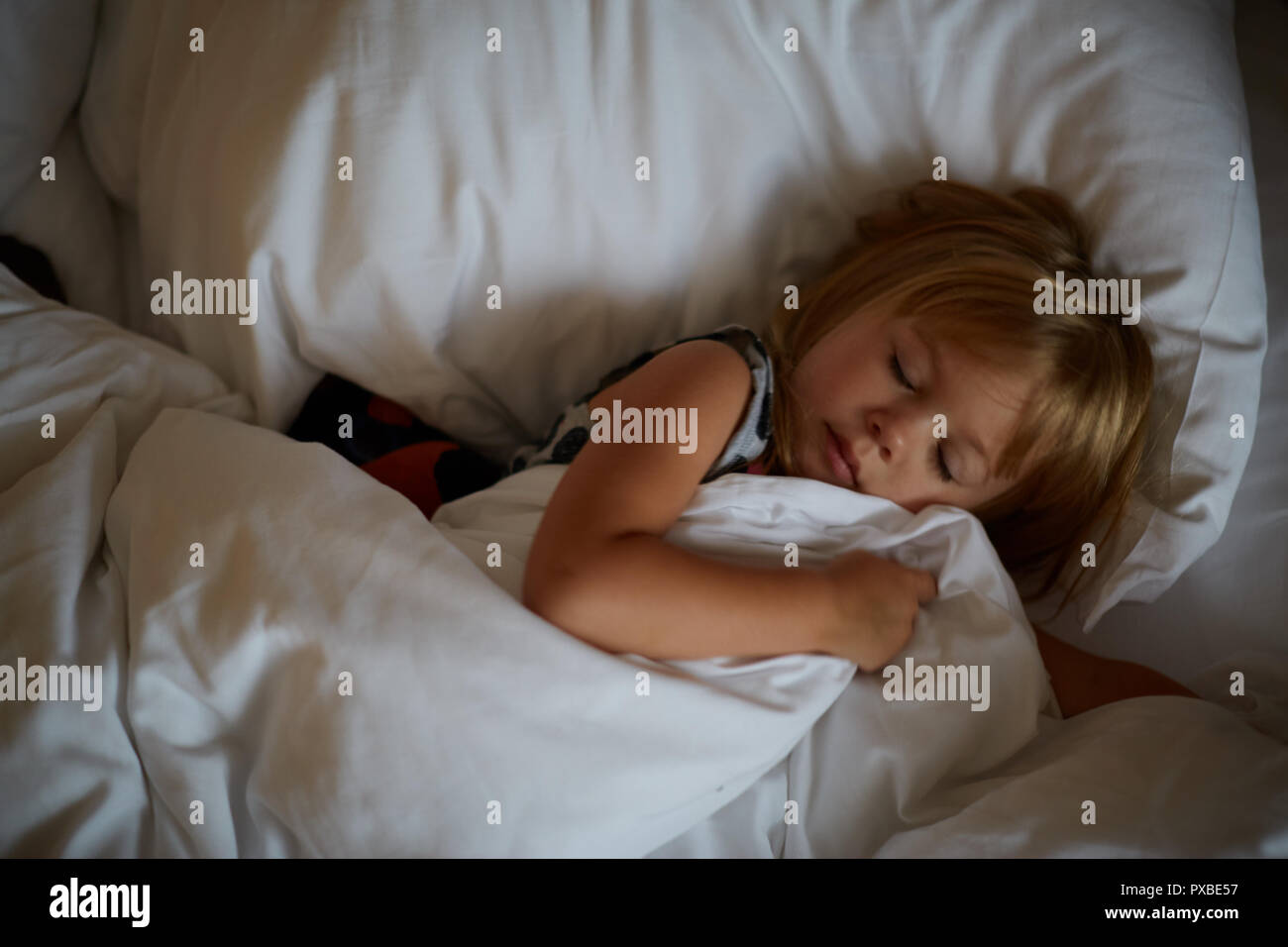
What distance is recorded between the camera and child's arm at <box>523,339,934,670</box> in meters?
0.76

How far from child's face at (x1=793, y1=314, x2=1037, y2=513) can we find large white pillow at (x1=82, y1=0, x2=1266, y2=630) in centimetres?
17

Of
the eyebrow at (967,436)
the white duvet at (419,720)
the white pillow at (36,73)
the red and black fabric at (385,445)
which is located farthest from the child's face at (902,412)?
the white pillow at (36,73)

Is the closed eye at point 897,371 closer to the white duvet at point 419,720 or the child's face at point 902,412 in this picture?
the child's face at point 902,412

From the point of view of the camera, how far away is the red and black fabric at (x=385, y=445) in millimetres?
1012

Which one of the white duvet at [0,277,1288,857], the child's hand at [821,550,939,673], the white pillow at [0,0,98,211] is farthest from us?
the white pillow at [0,0,98,211]

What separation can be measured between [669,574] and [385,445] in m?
0.43

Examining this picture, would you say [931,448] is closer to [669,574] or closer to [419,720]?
[669,574]

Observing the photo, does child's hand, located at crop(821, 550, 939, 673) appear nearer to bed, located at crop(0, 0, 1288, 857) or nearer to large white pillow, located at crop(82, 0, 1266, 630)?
bed, located at crop(0, 0, 1288, 857)

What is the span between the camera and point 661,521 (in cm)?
83

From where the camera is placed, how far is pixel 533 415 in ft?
3.62

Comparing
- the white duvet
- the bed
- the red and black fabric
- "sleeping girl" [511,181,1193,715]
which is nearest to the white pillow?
the bed

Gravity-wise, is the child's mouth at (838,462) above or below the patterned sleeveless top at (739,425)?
below

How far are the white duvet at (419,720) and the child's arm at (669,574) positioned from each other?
0.03 meters
